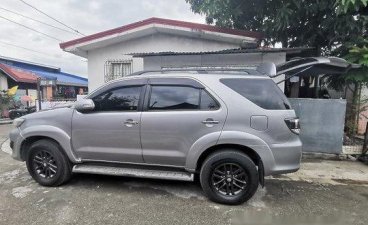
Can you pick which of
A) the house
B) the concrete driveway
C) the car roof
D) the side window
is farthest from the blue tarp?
the car roof

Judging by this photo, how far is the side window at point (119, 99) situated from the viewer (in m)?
4.11

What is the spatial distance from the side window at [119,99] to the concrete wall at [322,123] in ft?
13.9

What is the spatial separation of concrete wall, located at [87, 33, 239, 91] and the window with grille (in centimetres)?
15

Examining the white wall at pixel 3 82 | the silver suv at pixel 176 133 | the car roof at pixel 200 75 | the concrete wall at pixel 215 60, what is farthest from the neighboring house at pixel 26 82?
the car roof at pixel 200 75

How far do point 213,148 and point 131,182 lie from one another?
173cm

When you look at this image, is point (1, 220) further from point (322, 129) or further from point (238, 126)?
point (322, 129)

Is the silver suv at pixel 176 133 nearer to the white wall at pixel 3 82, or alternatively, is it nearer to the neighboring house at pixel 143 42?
the neighboring house at pixel 143 42

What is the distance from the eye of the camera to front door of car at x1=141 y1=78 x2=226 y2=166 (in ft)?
12.3

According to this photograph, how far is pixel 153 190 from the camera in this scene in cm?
427

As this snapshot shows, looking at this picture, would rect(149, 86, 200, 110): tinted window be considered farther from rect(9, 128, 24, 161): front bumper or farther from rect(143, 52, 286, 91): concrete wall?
rect(143, 52, 286, 91): concrete wall

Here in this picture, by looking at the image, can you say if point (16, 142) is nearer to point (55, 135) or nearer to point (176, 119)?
point (55, 135)

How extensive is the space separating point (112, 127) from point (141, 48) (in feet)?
16.7

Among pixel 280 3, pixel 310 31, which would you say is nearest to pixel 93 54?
pixel 280 3

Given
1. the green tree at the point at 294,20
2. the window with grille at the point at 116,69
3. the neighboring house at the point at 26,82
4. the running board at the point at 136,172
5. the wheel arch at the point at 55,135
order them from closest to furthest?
the running board at the point at 136,172, the wheel arch at the point at 55,135, the green tree at the point at 294,20, the window with grille at the point at 116,69, the neighboring house at the point at 26,82
